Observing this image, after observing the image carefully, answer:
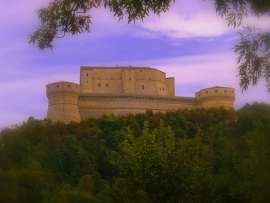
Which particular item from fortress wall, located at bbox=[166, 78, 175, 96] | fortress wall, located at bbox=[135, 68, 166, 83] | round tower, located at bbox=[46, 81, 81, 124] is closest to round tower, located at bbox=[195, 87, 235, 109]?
fortress wall, located at bbox=[166, 78, 175, 96]

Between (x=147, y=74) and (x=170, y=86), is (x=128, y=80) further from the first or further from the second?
(x=170, y=86)

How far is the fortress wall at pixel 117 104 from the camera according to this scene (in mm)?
49812

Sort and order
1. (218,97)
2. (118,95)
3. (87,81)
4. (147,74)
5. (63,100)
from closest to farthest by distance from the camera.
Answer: (63,100)
(118,95)
(218,97)
(87,81)
(147,74)

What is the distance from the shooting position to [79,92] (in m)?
49.2

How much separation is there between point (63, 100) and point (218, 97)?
14765mm

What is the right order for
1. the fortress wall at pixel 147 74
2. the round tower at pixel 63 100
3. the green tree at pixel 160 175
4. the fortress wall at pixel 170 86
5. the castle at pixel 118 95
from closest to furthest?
the green tree at pixel 160 175, the round tower at pixel 63 100, the castle at pixel 118 95, the fortress wall at pixel 147 74, the fortress wall at pixel 170 86

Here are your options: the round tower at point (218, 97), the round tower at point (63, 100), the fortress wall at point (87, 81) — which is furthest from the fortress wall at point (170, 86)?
the round tower at point (63, 100)

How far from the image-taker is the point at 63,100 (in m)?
46.9

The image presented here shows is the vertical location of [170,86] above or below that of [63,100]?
above

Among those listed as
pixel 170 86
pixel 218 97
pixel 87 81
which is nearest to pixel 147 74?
pixel 170 86

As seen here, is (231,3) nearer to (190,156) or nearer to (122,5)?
(122,5)

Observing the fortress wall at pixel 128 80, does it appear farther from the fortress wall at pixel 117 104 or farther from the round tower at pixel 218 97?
the round tower at pixel 218 97

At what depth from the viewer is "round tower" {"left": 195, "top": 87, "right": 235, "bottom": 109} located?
167 feet

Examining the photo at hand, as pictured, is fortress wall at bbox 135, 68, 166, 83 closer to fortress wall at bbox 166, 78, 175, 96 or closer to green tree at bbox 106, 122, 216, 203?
fortress wall at bbox 166, 78, 175, 96
